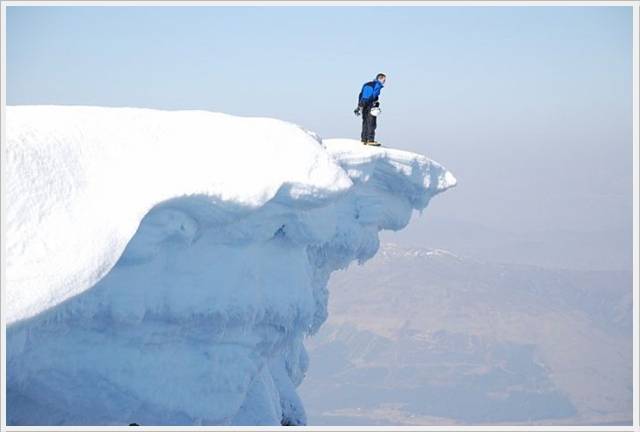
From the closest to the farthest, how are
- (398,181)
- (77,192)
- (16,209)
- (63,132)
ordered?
(16,209), (77,192), (63,132), (398,181)

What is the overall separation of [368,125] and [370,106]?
0.43 metres

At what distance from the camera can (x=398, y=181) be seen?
20812 millimetres

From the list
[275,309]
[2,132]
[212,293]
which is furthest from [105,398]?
[2,132]

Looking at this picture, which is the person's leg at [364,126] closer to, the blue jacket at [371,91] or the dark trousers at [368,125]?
the dark trousers at [368,125]

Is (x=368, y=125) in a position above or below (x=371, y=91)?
below

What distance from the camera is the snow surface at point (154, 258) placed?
38.7ft

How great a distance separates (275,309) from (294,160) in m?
3.06

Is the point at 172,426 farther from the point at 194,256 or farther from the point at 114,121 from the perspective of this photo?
the point at 114,121

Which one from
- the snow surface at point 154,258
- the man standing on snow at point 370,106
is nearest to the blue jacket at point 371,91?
the man standing on snow at point 370,106

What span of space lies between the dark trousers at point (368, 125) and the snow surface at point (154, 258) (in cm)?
339

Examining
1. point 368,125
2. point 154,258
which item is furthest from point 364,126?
point 154,258

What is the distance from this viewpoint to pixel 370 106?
20.0m

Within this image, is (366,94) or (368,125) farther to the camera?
(368,125)

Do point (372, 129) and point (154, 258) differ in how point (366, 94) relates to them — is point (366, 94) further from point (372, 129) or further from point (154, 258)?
point (154, 258)
